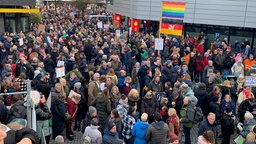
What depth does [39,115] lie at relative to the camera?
707 cm

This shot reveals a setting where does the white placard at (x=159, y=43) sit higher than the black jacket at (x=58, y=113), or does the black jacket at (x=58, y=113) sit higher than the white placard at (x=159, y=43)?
the white placard at (x=159, y=43)

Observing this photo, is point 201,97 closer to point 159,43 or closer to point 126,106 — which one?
point 126,106

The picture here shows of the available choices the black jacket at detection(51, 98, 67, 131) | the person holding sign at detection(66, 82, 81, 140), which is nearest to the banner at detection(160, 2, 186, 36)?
the person holding sign at detection(66, 82, 81, 140)

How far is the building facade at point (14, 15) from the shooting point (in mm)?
27953

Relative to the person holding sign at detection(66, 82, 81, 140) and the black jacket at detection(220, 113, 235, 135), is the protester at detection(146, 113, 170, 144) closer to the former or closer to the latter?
the black jacket at detection(220, 113, 235, 135)

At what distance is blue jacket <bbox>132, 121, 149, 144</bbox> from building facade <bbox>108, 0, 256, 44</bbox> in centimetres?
1714

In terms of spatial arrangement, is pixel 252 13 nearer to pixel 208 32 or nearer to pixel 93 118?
pixel 208 32

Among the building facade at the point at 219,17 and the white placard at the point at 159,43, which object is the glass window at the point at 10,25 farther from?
the white placard at the point at 159,43

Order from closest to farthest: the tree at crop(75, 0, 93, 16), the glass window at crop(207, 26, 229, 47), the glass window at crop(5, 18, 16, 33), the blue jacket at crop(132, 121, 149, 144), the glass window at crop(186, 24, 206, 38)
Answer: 1. the blue jacket at crop(132, 121, 149, 144)
2. the glass window at crop(207, 26, 229, 47)
3. the glass window at crop(186, 24, 206, 38)
4. the glass window at crop(5, 18, 16, 33)
5. the tree at crop(75, 0, 93, 16)

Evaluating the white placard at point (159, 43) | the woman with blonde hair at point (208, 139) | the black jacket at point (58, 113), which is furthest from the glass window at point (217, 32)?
the woman with blonde hair at point (208, 139)

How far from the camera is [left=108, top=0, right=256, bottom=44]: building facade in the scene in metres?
21.9

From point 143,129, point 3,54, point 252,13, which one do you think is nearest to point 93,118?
point 143,129

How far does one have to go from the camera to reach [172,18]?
1477cm

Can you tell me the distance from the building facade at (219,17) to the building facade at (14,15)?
11044 millimetres
